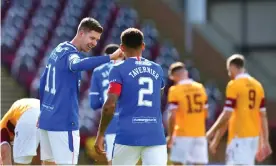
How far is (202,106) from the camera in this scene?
14531mm

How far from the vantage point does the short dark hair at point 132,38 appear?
8.92m

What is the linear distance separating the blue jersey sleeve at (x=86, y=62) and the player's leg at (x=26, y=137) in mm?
1209

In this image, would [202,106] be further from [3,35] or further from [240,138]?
[3,35]

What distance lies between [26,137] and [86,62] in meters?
1.51

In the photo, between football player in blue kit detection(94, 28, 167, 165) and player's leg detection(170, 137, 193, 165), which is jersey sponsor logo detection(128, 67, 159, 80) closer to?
football player in blue kit detection(94, 28, 167, 165)

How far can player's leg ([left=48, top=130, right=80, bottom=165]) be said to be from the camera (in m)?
9.48

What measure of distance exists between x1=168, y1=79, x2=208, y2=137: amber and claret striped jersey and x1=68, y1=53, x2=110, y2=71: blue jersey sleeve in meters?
5.11

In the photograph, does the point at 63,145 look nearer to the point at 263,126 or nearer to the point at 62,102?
the point at 62,102

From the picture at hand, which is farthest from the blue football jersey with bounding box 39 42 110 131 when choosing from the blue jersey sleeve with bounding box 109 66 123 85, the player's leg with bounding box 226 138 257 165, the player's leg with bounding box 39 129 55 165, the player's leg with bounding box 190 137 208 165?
the player's leg with bounding box 190 137 208 165

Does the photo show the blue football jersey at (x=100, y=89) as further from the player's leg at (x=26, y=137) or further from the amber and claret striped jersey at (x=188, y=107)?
the amber and claret striped jersey at (x=188, y=107)

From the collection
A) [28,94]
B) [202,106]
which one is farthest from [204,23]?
[202,106]

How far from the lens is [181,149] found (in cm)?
1460

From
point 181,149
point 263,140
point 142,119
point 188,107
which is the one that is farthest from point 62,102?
point 181,149

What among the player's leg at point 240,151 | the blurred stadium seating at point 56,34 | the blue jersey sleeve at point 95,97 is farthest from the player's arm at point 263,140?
the blurred stadium seating at point 56,34
